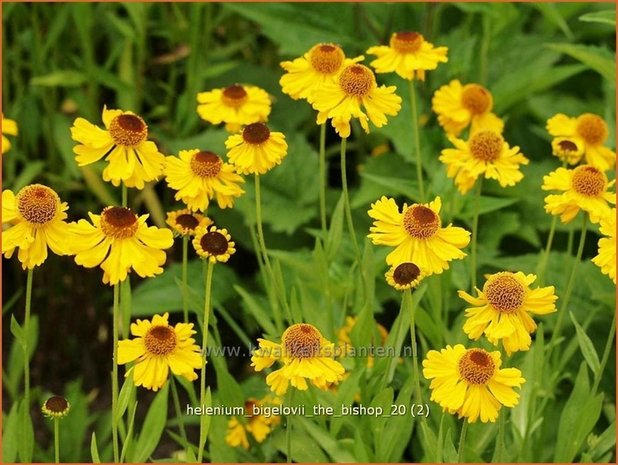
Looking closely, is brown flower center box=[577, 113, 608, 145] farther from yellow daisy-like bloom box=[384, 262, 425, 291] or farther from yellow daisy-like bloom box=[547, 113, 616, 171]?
yellow daisy-like bloom box=[384, 262, 425, 291]

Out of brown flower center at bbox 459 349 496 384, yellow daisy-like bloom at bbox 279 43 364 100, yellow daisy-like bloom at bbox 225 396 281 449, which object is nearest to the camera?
brown flower center at bbox 459 349 496 384

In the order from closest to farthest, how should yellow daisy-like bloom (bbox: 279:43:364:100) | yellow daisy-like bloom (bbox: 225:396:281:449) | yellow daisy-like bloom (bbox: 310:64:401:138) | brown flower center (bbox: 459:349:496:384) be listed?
brown flower center (bbox: 459:349:496:384) → yellow daisy-like bloom (bbox: 310:64:401:138) → yellow daisy-like bloom (bbox: 279:43:364:100) → yellow daisy-like bloom (bbox: 225:396:281:449)

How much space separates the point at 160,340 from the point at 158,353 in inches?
0.6

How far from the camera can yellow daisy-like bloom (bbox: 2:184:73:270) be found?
38.3 inches

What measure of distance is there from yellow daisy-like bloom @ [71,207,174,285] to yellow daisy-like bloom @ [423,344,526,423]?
11.1 inches

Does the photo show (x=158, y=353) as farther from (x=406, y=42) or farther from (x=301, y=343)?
(x=406, y=42)

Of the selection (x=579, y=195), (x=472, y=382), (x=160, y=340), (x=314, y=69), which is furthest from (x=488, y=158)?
(x=160, y=340)

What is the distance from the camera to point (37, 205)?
0.97 m

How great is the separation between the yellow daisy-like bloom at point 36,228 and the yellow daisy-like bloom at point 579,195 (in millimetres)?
519

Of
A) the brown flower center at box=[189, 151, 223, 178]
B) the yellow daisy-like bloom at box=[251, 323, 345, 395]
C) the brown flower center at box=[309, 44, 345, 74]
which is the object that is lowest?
the yellow daisy-like bloom at box=[251, 323, 345, 395]

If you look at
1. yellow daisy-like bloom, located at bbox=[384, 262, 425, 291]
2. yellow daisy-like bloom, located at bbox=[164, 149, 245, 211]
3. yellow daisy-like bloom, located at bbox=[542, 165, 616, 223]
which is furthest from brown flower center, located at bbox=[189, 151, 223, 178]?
yellow daisy-like bloom, located at bbox=[542, 165, 616, 223]

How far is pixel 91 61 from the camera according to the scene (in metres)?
1.79

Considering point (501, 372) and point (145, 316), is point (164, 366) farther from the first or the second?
point (145, 316)

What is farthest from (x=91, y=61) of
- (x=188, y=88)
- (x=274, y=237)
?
(x=274, y=237)
